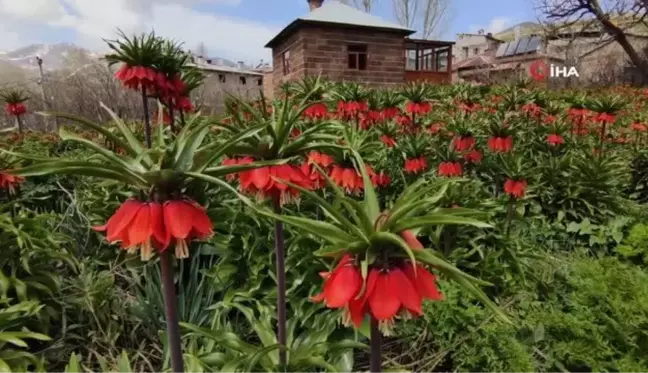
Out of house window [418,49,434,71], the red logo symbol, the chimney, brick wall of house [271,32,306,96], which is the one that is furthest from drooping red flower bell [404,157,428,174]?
house window [418,49,434,71]

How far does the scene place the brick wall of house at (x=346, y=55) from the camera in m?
14.3

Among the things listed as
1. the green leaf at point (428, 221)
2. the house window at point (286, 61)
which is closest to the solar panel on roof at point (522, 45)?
the house window at point (286, 61)

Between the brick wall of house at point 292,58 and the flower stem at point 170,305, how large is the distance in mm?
12653

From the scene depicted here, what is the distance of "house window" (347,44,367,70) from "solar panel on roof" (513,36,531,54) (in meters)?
21.3

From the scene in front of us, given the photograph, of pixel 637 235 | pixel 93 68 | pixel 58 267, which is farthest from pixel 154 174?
pixel 93 68

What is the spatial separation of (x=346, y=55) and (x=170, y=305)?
14491mm

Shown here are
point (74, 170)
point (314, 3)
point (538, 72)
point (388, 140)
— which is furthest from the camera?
point (314, 3)

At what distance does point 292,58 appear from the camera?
603 inches

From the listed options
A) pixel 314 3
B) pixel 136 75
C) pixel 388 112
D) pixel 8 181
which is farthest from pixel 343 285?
pixel 314 3

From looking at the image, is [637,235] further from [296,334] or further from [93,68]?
[93,68]

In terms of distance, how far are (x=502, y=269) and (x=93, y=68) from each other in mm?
13421

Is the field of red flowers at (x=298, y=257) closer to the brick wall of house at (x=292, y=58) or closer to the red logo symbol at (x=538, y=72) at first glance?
the red logo symbol at (x=538, y=72)

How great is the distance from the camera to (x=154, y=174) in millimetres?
874

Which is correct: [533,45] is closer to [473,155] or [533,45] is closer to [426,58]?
[426,58]
